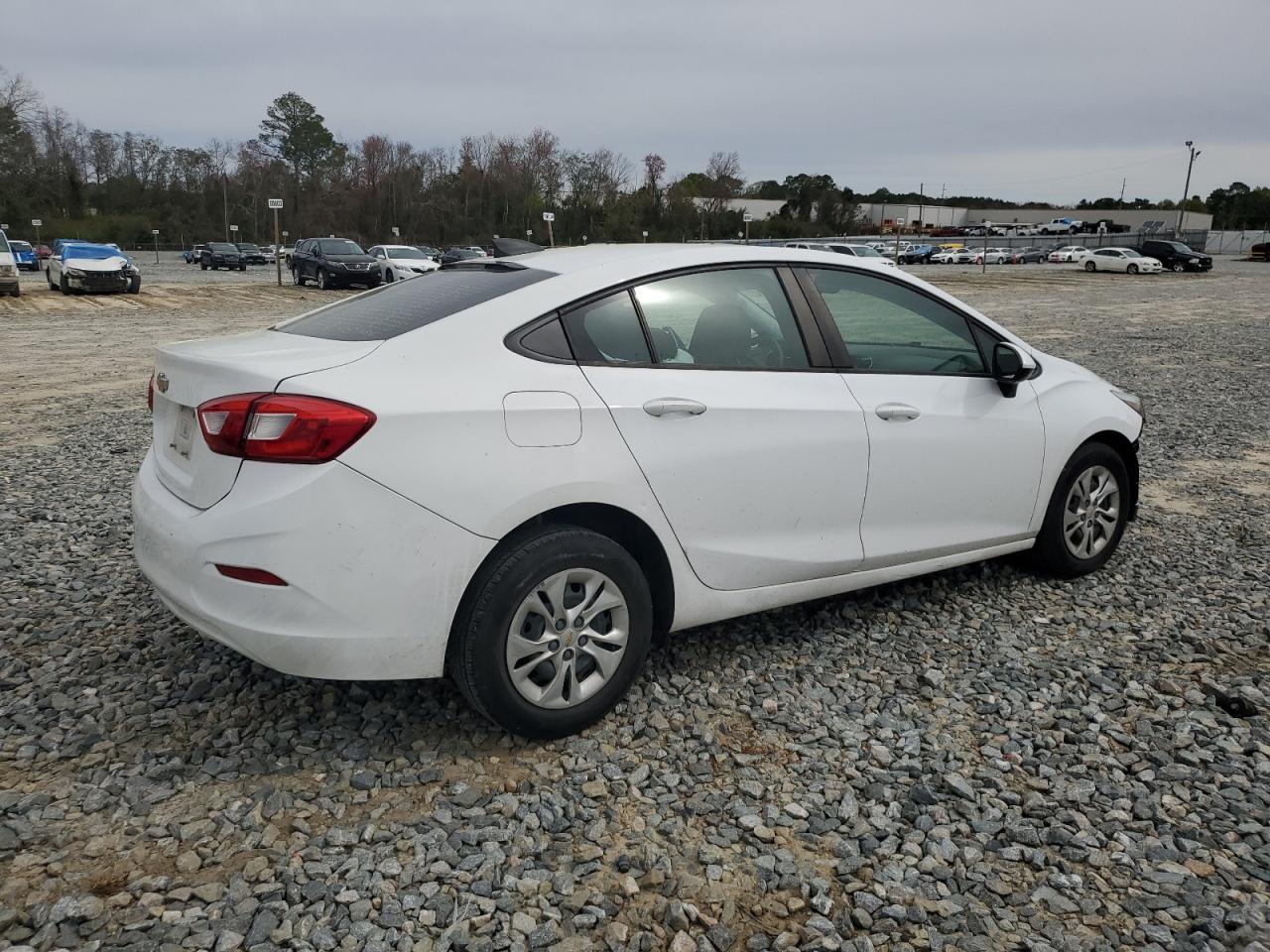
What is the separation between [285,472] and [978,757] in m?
2.38

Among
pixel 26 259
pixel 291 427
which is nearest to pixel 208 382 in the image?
pixel 291 427

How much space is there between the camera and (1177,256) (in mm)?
49125

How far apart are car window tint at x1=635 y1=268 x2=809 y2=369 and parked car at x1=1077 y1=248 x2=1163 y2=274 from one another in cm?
5177

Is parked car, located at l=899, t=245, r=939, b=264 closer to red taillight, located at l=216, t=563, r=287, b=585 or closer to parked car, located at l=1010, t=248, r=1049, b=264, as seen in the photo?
parked car, located at l=1010, t=248, r=1049, b=264

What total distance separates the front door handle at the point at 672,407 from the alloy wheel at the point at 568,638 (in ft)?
1.87

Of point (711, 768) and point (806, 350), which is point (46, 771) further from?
point (806, 350)

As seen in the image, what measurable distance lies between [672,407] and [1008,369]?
1.81 m

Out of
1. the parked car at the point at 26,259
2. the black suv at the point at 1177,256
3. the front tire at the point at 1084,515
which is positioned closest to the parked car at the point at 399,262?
the parked car at the point at 26,259

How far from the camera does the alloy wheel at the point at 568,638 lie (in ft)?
9.84

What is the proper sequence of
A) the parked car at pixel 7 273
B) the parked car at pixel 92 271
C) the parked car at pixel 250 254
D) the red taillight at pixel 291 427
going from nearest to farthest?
the red taillight at pixel 291 427
the parked car at pixel 7 273
the parked car at pixel 92 271
the parked car at pixel 250 254

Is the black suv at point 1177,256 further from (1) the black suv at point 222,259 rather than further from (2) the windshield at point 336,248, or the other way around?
(1) the black suv at point 222,259

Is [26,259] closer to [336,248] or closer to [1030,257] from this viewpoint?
[336,248]

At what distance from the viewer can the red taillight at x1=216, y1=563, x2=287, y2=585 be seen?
8.96 feet

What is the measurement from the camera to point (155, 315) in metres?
21.9
